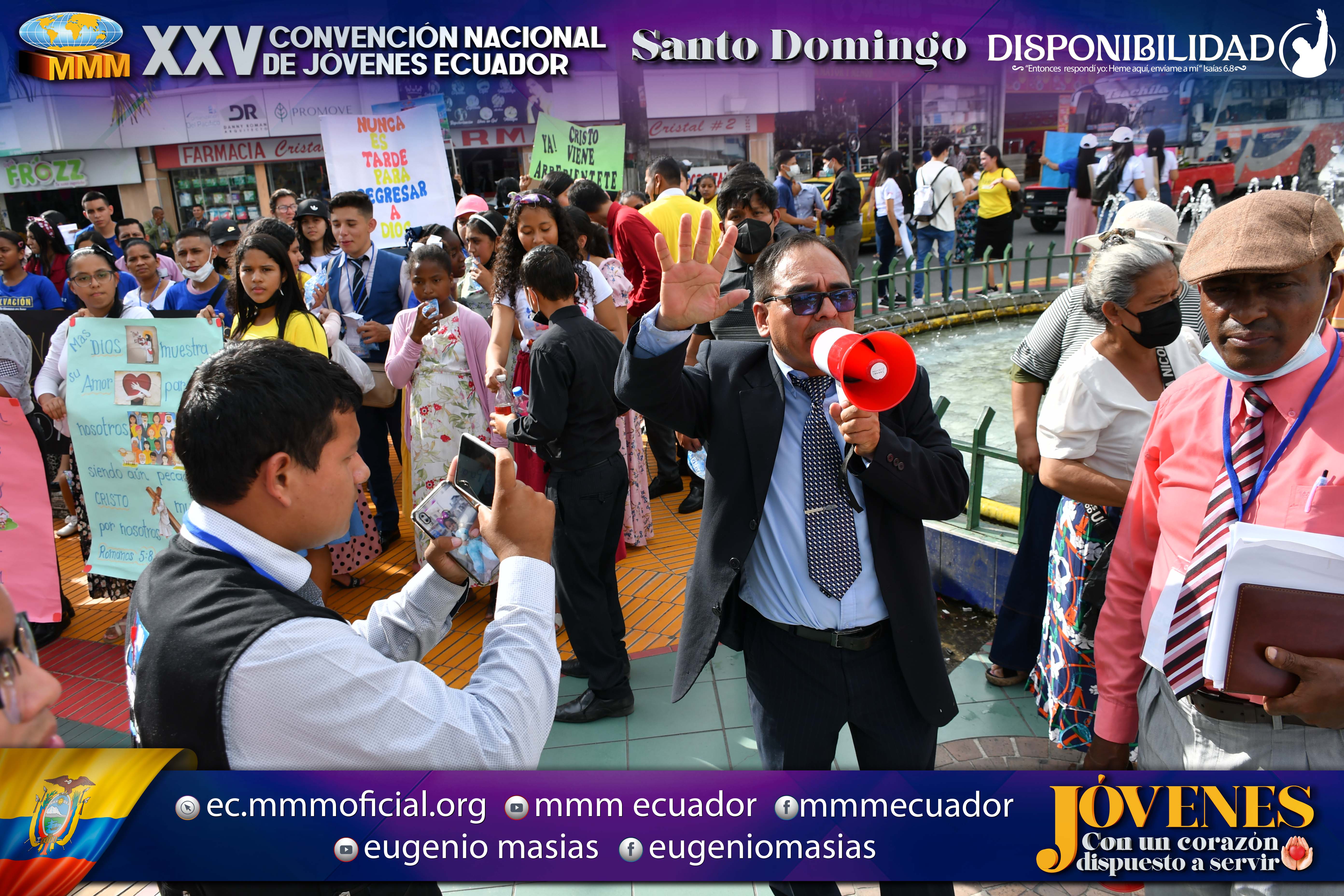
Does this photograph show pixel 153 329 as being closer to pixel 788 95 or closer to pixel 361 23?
pixel 361 23

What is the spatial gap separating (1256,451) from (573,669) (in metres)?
3.00

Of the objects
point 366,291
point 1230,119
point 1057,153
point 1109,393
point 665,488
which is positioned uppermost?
point 1230,119

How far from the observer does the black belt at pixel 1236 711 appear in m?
1.60

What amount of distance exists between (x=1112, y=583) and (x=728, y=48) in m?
10.1

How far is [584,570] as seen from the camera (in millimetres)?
3529

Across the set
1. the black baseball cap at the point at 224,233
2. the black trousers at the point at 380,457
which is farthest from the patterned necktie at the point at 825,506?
the black baseball cap at the point at 224,233

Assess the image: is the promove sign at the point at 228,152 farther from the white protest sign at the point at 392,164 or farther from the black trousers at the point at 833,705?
the black trousers at the point at 833,705

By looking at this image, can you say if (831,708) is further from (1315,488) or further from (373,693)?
→ (373,693)

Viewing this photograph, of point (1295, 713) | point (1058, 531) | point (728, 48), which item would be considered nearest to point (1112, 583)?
point (1295, 713)

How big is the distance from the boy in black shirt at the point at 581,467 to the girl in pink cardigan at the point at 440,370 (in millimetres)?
1016

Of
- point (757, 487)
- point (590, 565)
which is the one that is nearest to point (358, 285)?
point (590, 565)

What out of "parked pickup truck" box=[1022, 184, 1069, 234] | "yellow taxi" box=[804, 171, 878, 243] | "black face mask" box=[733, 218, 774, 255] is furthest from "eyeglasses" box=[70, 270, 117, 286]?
"parked pickup truck" box=[1022, 184, 1069, 234]

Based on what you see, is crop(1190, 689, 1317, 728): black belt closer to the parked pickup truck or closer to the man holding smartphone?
the man holding smartphone

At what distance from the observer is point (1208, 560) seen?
1624mm
